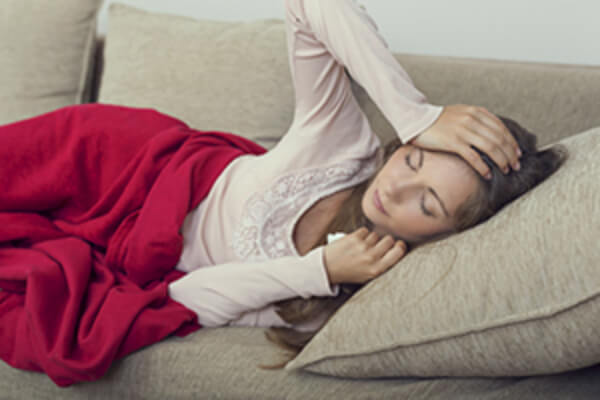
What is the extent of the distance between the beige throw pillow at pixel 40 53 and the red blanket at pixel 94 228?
1.53 feet

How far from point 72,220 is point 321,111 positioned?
24.6 inches

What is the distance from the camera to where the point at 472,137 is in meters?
0.97

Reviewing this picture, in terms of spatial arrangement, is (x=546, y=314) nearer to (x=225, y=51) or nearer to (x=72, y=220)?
(x=72, y=220)

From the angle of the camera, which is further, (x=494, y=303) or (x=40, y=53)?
(x=40, y=53)

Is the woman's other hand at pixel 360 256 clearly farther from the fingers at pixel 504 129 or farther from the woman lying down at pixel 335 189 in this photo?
the fingers at pixel 504 129

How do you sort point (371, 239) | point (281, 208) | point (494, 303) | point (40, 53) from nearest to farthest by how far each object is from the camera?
point (494, 303) < point (371, 239) < point (281, 208) < point (40, 53)

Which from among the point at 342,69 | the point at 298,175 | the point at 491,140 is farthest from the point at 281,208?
the point at 491,140

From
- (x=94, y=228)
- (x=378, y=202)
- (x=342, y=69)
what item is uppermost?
(x=342, y=69)

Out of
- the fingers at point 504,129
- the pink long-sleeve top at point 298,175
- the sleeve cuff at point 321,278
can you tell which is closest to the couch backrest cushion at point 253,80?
the pink long-sleeve top at point 298,175

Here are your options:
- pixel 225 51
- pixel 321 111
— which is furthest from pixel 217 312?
pixel 225 51

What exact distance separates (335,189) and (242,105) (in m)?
0.52

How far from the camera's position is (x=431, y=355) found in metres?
0.86

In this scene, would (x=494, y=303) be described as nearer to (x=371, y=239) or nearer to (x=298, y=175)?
(x=371, y=239)

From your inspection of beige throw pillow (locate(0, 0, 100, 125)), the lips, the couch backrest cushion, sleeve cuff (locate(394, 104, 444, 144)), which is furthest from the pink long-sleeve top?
beige throw pillow (locate(0, 0, 100, 125))
